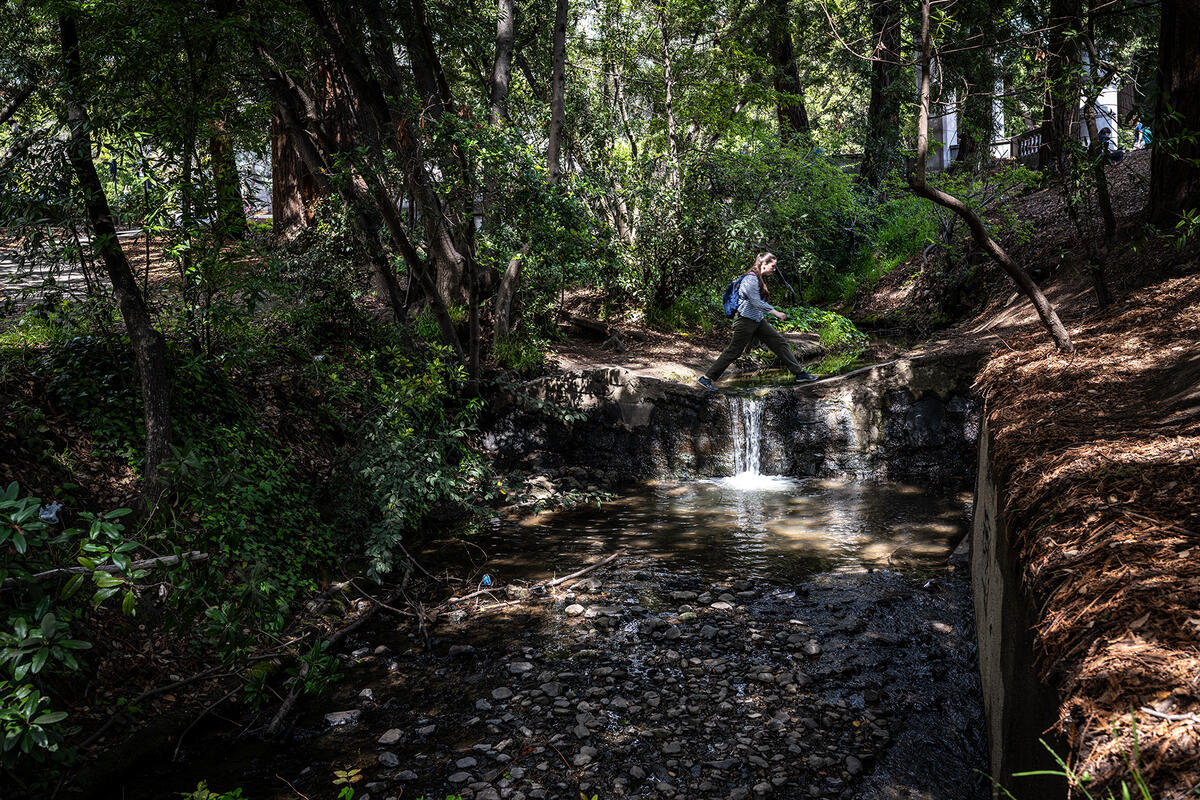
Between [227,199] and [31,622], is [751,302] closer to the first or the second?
[227,199]

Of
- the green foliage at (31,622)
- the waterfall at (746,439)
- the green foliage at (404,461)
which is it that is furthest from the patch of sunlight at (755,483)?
the green foliage at (31,622)

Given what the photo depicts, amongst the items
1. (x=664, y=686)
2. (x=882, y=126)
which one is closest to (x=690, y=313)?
(x=882, y=126)

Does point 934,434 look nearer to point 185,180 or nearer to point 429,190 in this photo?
point 429,190

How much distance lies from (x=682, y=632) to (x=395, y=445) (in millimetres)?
3117

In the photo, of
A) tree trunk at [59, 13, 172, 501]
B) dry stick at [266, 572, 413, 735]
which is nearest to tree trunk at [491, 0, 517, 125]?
tree trunk at [59, 13, 172, 501]

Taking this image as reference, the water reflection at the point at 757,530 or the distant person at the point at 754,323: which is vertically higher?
the distant person at the point at 754,323

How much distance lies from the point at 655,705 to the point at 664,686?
0.23 meters

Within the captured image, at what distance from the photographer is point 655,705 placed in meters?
4.28

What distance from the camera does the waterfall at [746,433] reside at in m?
9.88

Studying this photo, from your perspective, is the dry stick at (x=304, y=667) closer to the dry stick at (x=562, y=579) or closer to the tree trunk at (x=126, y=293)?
the dry stick at (x=562, y=579)

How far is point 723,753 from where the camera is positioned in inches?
148

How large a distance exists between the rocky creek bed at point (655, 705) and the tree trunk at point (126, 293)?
7.12ft

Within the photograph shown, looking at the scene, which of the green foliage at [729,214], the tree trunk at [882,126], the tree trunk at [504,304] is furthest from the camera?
the tree trunk at [882,126]

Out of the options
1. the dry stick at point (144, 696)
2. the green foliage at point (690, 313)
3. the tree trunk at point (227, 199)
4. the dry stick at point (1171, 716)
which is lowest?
the dry stick at point (144, 696)
